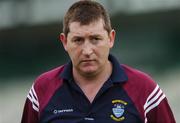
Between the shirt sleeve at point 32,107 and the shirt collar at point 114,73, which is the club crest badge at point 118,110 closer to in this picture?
the shirt collar at point 114,73

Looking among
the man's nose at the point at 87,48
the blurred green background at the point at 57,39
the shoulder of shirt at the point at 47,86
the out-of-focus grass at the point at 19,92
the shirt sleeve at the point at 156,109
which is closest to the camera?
the man's nose at the point at 87,48

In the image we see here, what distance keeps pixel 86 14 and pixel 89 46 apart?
0.21 m

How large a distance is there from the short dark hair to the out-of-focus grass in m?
6.65

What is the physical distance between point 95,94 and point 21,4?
322 inches

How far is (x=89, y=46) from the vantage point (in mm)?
4680

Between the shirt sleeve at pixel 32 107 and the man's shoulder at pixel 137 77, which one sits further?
the shirt sleeve at pixel 32 107

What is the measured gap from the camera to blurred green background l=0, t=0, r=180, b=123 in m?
12.7

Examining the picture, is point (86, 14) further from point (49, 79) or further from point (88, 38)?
point (49, 79)

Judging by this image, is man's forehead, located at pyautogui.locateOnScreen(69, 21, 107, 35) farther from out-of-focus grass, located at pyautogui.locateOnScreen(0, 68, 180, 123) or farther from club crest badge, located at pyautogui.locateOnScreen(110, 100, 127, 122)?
out-of-focus grass, located at pyautogui.locateOnScreen(0, 68, 180, 123)

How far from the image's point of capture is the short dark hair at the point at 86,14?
474 cm

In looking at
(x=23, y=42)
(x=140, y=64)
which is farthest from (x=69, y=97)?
(x=23, y=42)

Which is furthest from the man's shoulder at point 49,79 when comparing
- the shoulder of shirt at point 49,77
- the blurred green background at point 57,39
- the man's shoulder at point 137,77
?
the blurred green background at point 57,39

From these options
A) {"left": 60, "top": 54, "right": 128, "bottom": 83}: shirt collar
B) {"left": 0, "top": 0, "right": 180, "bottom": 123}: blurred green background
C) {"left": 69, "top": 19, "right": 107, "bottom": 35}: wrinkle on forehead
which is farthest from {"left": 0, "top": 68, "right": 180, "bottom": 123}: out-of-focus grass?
{"left": 69, "top": 19, "right": 107, "bottom": 35}: wrinkle on forehead

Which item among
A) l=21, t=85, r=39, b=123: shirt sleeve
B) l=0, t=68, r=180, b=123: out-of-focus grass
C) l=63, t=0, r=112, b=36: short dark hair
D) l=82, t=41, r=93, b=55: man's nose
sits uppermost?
l=63, t=0, r=112, b=36: short dark hair
